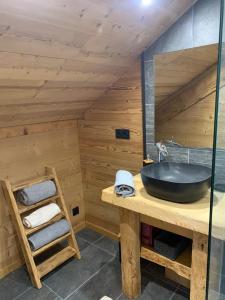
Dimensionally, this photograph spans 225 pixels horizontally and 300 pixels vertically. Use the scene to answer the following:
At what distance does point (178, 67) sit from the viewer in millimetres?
1795

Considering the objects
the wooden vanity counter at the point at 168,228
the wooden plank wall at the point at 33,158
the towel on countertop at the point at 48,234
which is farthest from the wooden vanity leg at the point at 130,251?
the wooden plank wall at the point at 33,158

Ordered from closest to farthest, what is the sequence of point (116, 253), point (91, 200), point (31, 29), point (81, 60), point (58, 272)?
point (31, 29)
point (81, 60)
point (58, 272)
point (116, 253)
point (91, 200)

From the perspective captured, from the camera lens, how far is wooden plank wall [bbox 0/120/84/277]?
2086mm

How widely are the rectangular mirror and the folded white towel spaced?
1.08 metres

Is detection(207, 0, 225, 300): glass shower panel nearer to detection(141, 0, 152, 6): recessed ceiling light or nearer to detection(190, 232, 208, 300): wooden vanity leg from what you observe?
detection(190, 232, 208, 300): wooden vanity leg

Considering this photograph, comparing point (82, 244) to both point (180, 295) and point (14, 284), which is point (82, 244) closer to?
point (14, 284)

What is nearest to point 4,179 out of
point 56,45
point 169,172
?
point 56,45

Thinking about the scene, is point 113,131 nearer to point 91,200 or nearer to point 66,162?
point 66,162

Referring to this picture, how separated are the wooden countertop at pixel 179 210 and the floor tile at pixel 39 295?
0.92 m

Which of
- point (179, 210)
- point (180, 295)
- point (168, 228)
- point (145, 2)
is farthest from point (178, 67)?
point (180, 295)

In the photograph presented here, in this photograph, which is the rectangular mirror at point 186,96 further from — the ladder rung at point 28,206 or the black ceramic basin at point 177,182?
the ladder rung at point 28,206

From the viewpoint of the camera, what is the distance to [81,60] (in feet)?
5.35

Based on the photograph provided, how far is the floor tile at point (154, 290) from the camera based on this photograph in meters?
1.89

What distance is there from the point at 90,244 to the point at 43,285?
0.63 metres
